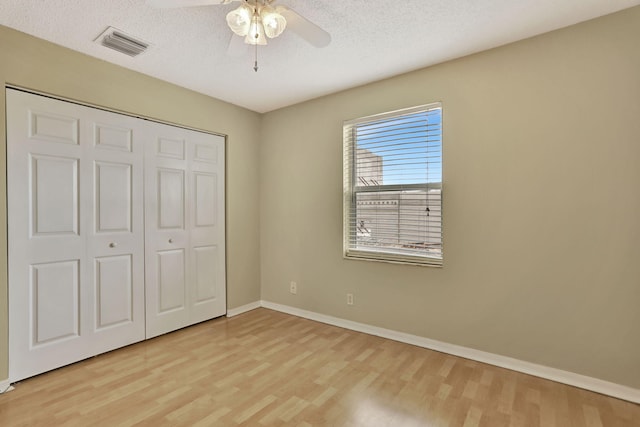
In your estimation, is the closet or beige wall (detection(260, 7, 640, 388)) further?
the closet

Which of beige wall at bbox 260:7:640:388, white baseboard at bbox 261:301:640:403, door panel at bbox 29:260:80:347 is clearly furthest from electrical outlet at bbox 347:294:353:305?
door panel at bbox 29:260:80:347

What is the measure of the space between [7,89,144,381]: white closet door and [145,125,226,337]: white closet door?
0.43 feet

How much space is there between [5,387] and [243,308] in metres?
2.11

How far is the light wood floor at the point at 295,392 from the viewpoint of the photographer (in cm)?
187

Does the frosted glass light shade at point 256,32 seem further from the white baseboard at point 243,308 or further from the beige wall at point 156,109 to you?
the white baseboard at point 243,308

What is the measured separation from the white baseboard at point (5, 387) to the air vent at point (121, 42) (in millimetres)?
2499

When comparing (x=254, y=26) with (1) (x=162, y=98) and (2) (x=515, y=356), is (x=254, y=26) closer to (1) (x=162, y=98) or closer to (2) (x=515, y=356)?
(1) (x=162, y=98)

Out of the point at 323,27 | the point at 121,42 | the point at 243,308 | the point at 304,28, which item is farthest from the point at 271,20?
the point at 243,308

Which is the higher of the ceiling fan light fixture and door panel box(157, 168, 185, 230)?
the ceiling fan light fixture

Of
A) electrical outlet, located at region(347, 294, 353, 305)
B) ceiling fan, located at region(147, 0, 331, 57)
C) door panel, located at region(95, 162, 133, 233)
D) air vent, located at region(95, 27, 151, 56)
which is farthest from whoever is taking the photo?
electrical outlet, located at region(347, 294, 353, 305)

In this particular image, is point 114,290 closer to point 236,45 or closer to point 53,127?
point 53,127

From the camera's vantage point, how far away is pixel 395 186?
3.06 meters

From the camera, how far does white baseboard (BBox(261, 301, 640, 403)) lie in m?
2.07

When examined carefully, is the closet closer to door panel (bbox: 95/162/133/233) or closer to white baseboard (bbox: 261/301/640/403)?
door panel (bbox: 95/162/133/233)
